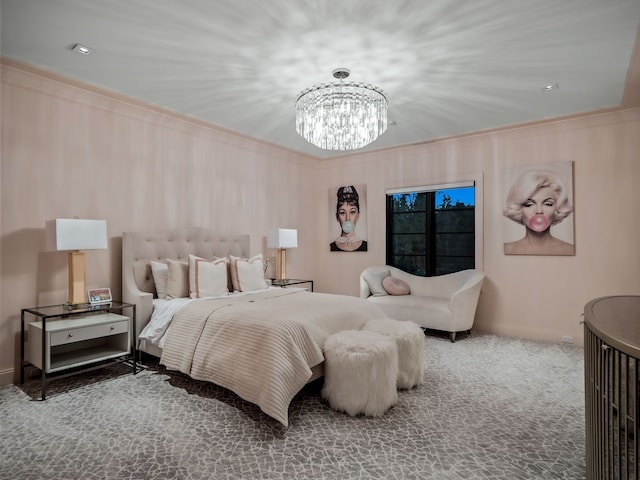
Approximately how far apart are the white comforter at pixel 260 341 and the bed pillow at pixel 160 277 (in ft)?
2.13

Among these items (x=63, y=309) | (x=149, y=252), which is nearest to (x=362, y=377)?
(x=63, y=309)

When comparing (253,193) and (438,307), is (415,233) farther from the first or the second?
(253,193)

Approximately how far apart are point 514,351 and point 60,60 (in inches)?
197

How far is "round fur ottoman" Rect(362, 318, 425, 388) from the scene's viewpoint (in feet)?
9.57

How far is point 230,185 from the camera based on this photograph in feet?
16.2

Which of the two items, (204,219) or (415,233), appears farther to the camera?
(415,233)

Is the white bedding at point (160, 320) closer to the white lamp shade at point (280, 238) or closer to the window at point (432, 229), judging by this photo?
the white lamp shade at point (280, 238)

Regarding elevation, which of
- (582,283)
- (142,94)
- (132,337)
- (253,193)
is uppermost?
(142,94)

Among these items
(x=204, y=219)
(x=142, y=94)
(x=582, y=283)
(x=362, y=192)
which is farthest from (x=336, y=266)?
(x=142, y=94)

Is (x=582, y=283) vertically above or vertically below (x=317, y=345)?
above

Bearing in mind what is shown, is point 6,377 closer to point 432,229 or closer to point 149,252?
point 149,252

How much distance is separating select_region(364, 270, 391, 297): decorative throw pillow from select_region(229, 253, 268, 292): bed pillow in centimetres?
158

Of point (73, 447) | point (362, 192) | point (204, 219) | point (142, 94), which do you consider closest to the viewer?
point (73, 447)

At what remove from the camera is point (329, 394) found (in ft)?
8.64
